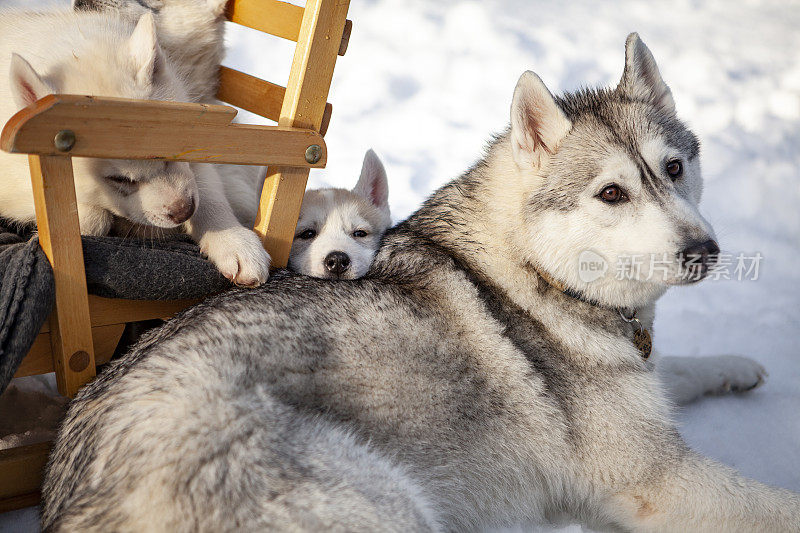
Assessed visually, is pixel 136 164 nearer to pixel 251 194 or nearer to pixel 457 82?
pixel 251 194

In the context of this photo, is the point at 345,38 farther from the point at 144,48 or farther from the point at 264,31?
the point at 144,48

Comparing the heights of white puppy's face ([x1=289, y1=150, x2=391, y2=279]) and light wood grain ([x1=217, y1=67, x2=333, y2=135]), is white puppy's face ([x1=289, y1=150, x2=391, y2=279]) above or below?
below

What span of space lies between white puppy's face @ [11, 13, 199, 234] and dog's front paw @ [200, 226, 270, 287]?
15 centimetres

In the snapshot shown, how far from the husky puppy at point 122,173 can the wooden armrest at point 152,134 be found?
194 millimetres

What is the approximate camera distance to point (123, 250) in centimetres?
229

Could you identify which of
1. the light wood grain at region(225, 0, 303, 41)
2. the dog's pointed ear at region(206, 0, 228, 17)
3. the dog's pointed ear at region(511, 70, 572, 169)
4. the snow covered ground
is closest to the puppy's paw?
the snow covered ground

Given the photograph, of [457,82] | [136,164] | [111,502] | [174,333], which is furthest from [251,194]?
[457,82]

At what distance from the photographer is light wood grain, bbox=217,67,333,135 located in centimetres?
299

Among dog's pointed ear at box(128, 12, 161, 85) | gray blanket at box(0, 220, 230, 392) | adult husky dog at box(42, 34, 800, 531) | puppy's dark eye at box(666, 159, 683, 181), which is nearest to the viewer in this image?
adult husky dog at box(42, 34, 800, 531)

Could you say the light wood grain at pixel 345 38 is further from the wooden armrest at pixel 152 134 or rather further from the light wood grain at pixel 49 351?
the light wood grain at pixel 49 351

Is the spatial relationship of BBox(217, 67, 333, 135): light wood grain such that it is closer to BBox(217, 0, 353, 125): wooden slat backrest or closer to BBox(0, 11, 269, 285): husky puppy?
BBox(217, 0, 353, 125): wooden slat backrest

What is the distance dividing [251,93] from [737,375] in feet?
9.58

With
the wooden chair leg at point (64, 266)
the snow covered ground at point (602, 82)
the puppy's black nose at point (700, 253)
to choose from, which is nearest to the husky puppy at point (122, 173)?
the wooden chair leg at point (64, 266)

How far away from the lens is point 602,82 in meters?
5.50
